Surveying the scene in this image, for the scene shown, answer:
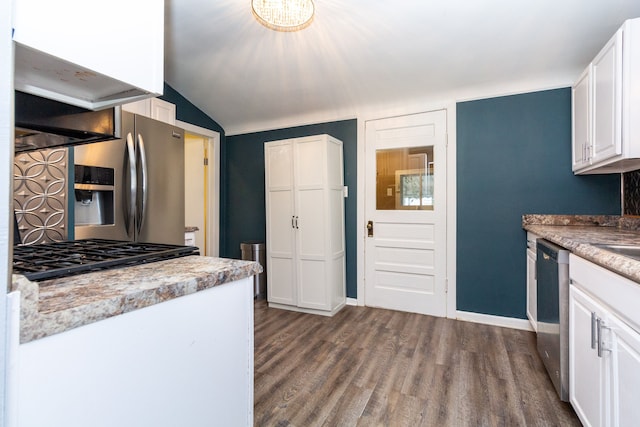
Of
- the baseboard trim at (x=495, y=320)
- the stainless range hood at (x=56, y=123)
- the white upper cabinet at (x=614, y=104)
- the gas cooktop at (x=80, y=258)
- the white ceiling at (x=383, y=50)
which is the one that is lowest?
the baseboard trim at (x=495, y=320)

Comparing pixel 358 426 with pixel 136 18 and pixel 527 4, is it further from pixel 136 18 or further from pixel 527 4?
pixel 527 4

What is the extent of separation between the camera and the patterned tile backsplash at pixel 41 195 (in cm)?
140

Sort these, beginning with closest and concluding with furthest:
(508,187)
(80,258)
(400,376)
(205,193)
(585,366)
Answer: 1. (80,258)
2. (585,366)
3. (400,376)
4. (508,187)
5. (205,193)

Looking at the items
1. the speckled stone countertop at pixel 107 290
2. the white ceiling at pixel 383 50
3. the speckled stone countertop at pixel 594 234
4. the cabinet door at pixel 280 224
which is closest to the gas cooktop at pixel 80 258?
the speckled stone countertop at pixel 107 290

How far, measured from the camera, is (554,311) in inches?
71.8

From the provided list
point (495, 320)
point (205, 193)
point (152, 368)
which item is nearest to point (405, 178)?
point (495, 320)

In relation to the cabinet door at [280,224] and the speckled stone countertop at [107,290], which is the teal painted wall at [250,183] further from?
the speckled stone countertop at [107,290]

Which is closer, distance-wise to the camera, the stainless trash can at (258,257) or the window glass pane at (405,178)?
the window glass pane at (405,178)

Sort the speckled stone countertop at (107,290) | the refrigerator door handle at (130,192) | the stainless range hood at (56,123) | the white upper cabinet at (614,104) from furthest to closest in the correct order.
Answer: the refrigerator door handle at (130,192) → the white upper cabinet at (614,104) → the stainless range hood at (56,123) → the speckled stone countertop at (107,290)

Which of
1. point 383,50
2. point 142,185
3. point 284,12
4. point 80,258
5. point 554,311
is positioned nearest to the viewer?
point 80,258

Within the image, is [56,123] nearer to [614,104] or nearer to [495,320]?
[614,104]

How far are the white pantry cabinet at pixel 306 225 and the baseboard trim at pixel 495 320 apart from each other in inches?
48.3

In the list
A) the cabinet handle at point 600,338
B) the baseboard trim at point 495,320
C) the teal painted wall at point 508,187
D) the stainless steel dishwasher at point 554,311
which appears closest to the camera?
the cabinet handle at point 600,338

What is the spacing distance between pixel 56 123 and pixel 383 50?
7.85ft
